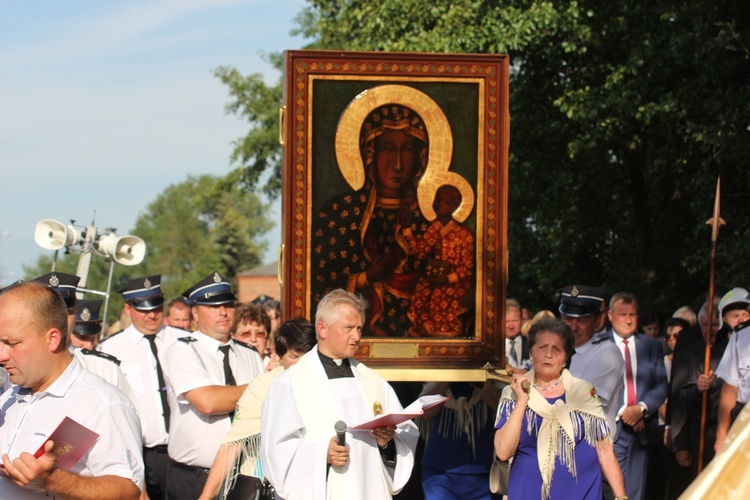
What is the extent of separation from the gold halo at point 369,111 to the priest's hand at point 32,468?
4.42 meters

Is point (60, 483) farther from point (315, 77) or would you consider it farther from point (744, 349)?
point (744, 349)

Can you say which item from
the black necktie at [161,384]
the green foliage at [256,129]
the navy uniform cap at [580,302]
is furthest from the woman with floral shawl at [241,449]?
the green foliage at [256,129]

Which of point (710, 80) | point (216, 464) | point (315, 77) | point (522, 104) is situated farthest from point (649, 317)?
point (522, 104)

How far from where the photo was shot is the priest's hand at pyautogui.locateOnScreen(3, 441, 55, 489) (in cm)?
414

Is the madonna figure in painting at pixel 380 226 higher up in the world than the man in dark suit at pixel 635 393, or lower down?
higher up

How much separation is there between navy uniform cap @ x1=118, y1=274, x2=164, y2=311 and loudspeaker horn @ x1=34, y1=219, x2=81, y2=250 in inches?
110

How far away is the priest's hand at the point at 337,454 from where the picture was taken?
607 cm

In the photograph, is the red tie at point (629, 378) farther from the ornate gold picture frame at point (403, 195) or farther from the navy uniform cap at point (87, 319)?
the navy uniform cap at point (87, 319)

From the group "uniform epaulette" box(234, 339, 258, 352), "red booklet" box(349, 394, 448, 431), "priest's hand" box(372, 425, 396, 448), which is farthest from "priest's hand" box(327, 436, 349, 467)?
"uniform epaulette" box(234, 339, 258, 352)

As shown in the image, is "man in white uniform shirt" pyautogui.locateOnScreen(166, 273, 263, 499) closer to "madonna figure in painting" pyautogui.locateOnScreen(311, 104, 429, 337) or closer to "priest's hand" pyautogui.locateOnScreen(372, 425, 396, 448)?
"madonna figure in painting" pyautogui.locateOnScreen(311, 104, 429, 337)

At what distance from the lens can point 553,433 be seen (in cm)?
688

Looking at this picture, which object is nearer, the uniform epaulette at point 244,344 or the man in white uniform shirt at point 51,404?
the man in white uniform shirt at point 51,404

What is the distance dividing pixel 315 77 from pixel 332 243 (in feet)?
4.02

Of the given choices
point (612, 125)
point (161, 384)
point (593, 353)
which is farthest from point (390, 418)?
point (612, 125)
